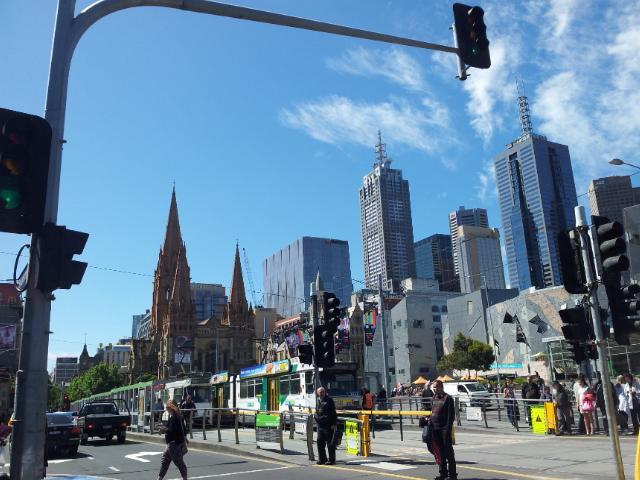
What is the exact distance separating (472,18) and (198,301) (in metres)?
197

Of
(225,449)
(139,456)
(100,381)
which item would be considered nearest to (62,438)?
(139,456)

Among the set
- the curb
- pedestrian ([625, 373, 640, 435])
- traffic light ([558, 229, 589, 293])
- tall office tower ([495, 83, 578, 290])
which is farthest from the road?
tall office tower ([495, 83, 578, 290])

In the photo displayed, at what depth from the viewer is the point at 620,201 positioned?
297ft

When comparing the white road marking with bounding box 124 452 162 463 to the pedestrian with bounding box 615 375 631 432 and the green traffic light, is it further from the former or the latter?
the pedestrian with bounding box 615 375 631 432

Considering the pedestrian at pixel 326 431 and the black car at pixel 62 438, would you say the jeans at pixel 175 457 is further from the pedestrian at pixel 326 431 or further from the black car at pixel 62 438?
the black car at pixel 62 438

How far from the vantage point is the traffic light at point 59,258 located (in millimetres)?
5602

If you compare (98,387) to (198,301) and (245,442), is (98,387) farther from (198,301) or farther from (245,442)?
(245,442)

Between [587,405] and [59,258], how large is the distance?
15797mm

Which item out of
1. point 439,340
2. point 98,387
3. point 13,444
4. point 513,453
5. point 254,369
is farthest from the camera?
point 98,387

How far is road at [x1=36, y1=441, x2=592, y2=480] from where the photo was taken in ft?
36.9

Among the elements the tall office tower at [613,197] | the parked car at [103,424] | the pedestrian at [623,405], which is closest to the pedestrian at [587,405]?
the pedestrian at [623,405]

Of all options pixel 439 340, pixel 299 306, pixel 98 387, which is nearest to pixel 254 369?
pixel 439 340

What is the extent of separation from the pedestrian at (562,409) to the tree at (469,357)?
165 ft

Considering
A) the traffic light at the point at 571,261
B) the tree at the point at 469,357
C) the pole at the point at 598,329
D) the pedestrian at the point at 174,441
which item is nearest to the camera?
the pole at the point at 598,329
